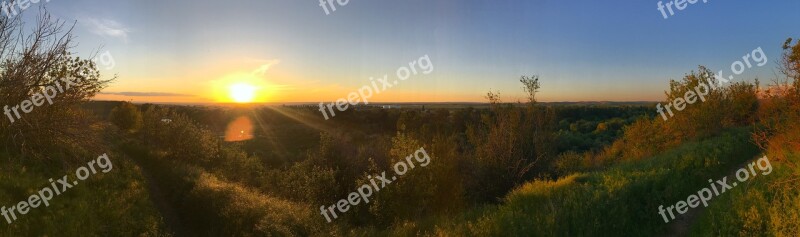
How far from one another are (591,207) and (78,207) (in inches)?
632

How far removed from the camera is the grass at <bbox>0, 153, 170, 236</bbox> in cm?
1222

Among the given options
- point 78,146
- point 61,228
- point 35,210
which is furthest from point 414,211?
point 78,146

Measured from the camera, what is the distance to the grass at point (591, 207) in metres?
10.9

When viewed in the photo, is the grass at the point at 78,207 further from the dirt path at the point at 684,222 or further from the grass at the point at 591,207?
the dirt path at the point at 684,222

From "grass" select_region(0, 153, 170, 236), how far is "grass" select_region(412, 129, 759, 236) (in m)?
8.91

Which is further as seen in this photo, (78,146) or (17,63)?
(78,146)

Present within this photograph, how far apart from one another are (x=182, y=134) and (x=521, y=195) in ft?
96.0

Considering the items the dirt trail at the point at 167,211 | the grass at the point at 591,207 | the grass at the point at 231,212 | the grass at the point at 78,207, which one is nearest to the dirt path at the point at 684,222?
the grass at the point at 591,207

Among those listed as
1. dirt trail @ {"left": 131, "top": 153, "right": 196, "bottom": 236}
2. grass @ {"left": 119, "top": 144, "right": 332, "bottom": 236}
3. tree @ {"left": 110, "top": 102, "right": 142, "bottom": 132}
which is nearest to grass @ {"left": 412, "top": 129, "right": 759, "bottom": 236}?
grass @ {"left": 119, "top": 144, "right": 332, "bottom": 236}

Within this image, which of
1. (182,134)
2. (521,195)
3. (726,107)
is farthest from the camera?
(182,134)

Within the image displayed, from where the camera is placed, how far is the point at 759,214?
1084 centimetres

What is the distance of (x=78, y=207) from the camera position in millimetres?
13867

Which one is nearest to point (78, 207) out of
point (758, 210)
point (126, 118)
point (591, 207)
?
point (591, 207)

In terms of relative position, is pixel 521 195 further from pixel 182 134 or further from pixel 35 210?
pixel 182 134
